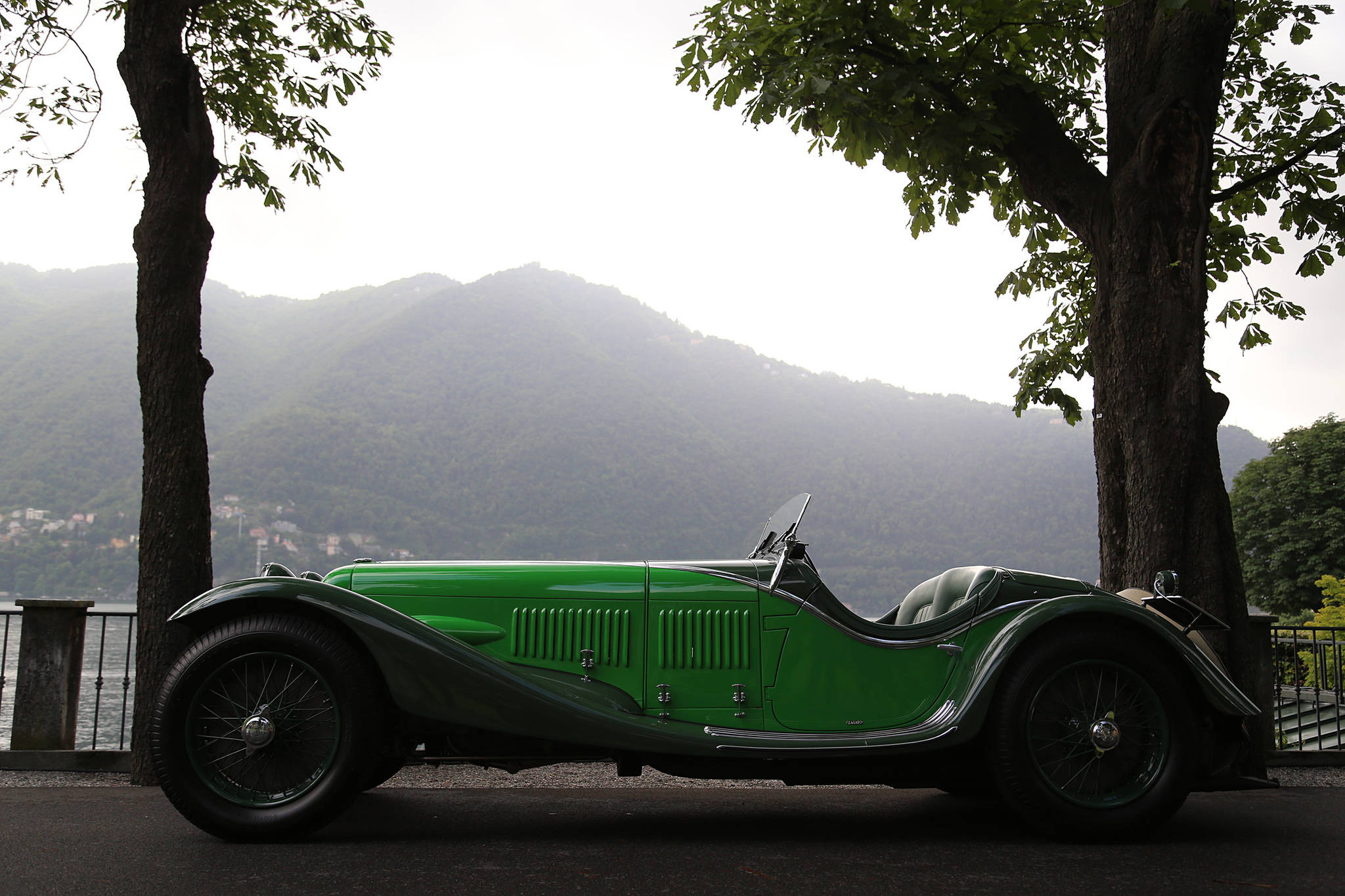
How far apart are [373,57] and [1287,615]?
86.6 feet

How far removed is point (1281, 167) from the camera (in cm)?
638

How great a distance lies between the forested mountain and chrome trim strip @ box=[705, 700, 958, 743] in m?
8.93

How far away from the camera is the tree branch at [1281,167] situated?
6.25m

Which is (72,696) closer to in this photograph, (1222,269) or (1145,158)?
(1145,158)

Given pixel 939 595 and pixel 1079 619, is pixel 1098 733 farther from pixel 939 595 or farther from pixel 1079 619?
pixel 939 595

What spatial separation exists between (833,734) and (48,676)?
221 inches

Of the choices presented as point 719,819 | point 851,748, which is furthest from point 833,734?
point 719,819

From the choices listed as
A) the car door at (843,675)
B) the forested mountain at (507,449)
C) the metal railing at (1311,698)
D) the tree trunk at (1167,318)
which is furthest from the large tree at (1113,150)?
the forested mountain at (507,449)

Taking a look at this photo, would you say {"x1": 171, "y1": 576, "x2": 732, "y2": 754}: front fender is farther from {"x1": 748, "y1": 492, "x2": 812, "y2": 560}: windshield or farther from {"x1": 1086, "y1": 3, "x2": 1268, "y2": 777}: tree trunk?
{"x1": 1086, "y1": 3, "x2": 1268, "y2": 777}: tree trunk

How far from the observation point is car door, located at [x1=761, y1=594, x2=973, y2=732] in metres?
3.80

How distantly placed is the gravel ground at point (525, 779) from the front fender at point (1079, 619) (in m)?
1.95

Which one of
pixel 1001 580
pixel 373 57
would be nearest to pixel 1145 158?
pixel 1001 580

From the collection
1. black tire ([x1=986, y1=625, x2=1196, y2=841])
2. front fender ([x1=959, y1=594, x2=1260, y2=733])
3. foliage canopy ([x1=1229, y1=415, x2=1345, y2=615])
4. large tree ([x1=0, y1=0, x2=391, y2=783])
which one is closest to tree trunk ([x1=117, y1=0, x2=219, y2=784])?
large tree ([x1=0, y1=0, x2=391, y2=783])

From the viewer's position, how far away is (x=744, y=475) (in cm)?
4962
